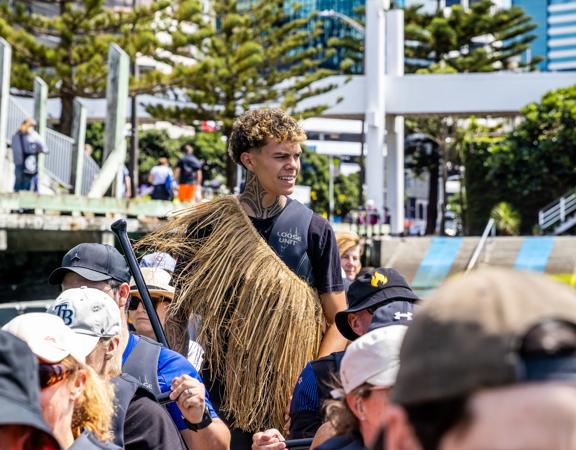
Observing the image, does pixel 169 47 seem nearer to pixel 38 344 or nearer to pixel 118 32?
pixel 118 32

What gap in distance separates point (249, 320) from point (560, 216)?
3988cm

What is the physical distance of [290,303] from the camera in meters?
4.87

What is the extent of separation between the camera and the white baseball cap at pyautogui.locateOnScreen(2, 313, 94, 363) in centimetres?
291

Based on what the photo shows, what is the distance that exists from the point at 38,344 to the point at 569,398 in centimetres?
176

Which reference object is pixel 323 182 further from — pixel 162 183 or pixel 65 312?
pixel 65 312

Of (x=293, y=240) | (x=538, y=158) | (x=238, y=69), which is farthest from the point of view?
(x=538, y=158)

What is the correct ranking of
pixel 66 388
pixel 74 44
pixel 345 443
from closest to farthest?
1. pixel 345 443
2. pixel 66 388
3. pixel 74 44

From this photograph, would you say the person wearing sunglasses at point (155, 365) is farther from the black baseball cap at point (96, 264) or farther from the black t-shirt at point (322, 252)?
the black t-shirt at point (322, 252)

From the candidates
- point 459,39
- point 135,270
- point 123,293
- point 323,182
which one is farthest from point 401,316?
point 323,182

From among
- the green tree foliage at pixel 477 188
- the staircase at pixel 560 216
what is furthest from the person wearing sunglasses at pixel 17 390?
the green tree foliage at pixel 477 188

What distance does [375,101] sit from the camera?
141 feet

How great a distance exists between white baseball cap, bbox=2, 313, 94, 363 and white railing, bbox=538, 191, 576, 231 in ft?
135

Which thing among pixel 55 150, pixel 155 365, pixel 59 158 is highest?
pixel 55 150

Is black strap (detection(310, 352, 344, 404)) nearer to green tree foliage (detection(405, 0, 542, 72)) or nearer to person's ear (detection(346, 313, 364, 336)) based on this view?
person's ear (detection(346, 313, 364, 336))
